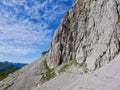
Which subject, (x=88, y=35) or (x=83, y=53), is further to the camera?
(x=88, y=35)

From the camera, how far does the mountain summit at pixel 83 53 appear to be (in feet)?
154

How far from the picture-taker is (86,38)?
75.1m

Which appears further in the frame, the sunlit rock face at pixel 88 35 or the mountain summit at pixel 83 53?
the sunlit rock face at pixel 88 35

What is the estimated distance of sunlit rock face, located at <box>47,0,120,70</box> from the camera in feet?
204

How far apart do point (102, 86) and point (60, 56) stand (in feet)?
162

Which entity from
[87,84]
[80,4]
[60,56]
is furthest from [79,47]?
[87,84]

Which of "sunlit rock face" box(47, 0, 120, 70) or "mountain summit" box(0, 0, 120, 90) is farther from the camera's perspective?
"sunlit rock face" box(47, 0, 120, 70)

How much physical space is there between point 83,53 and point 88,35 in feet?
21.1

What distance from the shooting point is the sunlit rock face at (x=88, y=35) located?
62.2 metres

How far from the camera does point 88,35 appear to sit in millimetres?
74688

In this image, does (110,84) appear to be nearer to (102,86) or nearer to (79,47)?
(102,86)

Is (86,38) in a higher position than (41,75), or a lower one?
higher

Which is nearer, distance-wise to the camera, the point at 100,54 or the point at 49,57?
the point at 100,54

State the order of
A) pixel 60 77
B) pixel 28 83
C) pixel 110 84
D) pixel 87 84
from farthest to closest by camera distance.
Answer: pixel 28 83 → pixel 60 77 → pixel 87 84 → pixel 110 84
